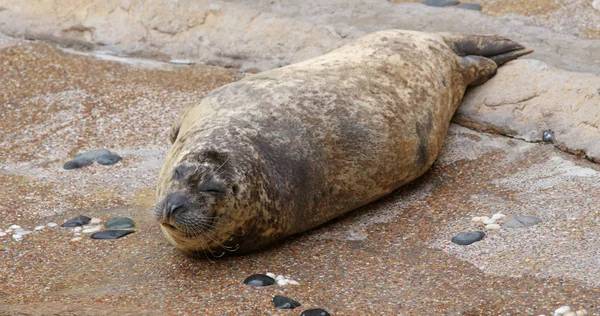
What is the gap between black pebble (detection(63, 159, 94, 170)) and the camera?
225 inches

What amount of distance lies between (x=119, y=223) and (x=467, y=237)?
1.84 m

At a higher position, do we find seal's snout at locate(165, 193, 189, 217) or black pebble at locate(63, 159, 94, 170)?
seal's snout at locate(165, 193, 189, 217)

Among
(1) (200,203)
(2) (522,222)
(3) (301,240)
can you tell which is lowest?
(3) (301,240)

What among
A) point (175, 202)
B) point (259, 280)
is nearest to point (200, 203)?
point (175, 202)

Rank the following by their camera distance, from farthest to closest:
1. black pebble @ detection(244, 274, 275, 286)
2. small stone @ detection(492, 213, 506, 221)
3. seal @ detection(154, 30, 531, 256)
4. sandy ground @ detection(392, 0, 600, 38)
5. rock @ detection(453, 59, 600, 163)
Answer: sandy ground @ detection(392, 0, 600, 38) < rock @ detection(453, 59, 600, 163) < small stone @ detection(492, 213, 506, 221) < seal @ detection(154, 30, 531, 256) < black pebble @ detection(244, 274, 275, 286)

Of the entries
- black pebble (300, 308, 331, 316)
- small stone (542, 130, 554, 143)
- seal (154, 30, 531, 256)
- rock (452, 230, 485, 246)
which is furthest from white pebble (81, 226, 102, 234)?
small stone (542, 130, 554, 143)

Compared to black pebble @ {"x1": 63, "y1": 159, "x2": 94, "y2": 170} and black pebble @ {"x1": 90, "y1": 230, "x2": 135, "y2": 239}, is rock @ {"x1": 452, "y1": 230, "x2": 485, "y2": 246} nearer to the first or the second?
black pebble @ {"x1": 90, "y1": 230, "x2": 135, "y2": 239}

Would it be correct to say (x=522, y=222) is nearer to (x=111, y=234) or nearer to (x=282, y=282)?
(x=282, y=282)

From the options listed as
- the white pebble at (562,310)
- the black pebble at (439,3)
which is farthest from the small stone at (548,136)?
the white pebble at (562,310)

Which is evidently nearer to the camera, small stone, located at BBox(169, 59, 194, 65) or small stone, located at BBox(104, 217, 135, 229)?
small stone, located at BBox(104, 217, 135, 229)

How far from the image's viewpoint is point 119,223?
193 inches

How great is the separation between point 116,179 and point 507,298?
2657mm

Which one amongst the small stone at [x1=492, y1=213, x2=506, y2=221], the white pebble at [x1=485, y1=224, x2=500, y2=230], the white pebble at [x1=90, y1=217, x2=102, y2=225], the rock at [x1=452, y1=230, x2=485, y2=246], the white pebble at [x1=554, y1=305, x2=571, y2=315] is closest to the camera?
the white pebble at [x1=554, y1=305, x2=571, y2=315]

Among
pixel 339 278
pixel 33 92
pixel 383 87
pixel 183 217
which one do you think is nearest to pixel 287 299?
pixel 339 278
